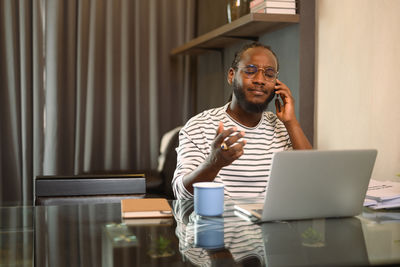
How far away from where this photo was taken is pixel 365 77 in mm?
2117

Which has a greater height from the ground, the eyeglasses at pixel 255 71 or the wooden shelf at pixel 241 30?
the wooden shelf at pixel 241 30

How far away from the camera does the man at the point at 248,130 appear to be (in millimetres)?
1796

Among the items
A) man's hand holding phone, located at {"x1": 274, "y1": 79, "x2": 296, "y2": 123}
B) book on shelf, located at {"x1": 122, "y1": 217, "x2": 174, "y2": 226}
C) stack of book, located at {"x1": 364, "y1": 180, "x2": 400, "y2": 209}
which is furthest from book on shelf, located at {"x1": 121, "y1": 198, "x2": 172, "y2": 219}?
man's hand holding phone, located at {"x1": 274, "y1": 79, "x2": 296, "y2": 123}

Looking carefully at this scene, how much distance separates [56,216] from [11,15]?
8.38ft

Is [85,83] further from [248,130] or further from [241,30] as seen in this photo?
[248,130]

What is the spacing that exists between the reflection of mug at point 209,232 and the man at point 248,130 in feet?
1.36

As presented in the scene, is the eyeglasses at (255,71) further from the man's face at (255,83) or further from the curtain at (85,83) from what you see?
the curtain at (85,83)

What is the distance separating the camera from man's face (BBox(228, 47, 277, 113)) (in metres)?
1.89

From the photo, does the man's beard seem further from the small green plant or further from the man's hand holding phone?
the small green plant

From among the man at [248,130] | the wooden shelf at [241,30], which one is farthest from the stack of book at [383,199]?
the wooden shelf at [241,30]

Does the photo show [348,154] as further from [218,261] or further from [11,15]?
[11,15]

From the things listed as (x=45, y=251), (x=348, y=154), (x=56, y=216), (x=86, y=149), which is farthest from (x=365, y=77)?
(x=86, y=149)

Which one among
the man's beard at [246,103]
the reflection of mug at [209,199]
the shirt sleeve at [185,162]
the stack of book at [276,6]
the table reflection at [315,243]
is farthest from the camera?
the stack of book at [276,6]

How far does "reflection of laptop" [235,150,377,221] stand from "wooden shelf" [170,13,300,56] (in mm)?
1305
